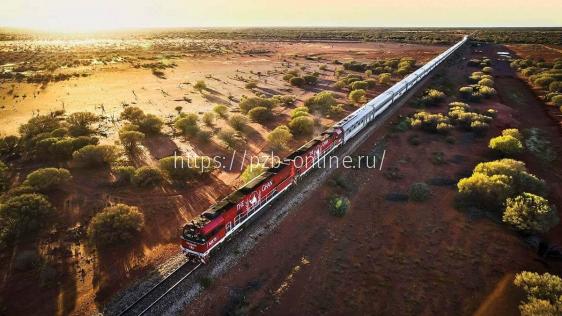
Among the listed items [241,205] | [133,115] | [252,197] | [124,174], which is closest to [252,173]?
[252,197]

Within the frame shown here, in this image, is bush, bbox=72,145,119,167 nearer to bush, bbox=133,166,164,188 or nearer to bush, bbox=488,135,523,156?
bush, bbox=133,166,164,188

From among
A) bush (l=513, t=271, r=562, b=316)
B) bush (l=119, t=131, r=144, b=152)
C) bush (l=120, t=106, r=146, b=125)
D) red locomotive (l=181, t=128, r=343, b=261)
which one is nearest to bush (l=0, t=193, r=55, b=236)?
red locomotive (l=181, t=128, r=343, b=261)

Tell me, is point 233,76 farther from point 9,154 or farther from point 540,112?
point 540,112

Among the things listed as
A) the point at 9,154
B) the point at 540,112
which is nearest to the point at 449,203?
the point at 540,112

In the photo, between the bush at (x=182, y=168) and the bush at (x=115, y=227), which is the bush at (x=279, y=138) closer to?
the bush at (x=182, y=168)

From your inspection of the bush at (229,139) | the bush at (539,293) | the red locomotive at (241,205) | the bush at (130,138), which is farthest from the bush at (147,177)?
the bush at (539,293)
